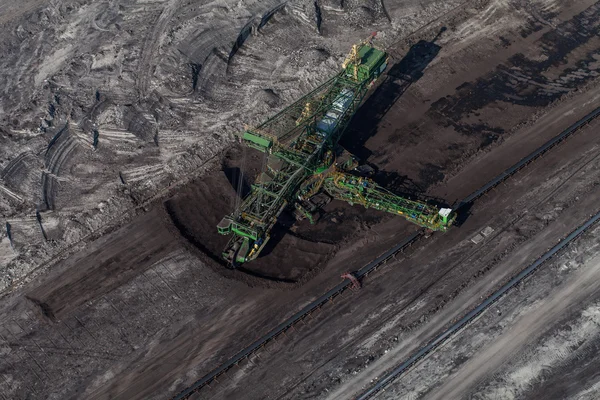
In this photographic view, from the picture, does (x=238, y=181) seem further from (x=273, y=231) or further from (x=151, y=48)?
(x=151, y=48)

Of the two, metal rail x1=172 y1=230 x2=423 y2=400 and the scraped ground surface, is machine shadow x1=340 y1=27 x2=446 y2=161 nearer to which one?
the scraped ground surface

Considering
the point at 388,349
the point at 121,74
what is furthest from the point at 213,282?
the point at 121,74

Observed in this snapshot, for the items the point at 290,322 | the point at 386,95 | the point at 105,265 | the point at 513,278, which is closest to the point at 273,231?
the point at 290,322

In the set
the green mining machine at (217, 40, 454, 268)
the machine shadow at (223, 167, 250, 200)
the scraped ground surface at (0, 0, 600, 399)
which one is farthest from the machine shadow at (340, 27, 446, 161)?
the machine shadow at (223, 167, 250, 200)

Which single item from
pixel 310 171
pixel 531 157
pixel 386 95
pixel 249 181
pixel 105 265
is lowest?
pixel 531 157

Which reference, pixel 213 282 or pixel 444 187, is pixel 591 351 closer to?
pixel 444 187
